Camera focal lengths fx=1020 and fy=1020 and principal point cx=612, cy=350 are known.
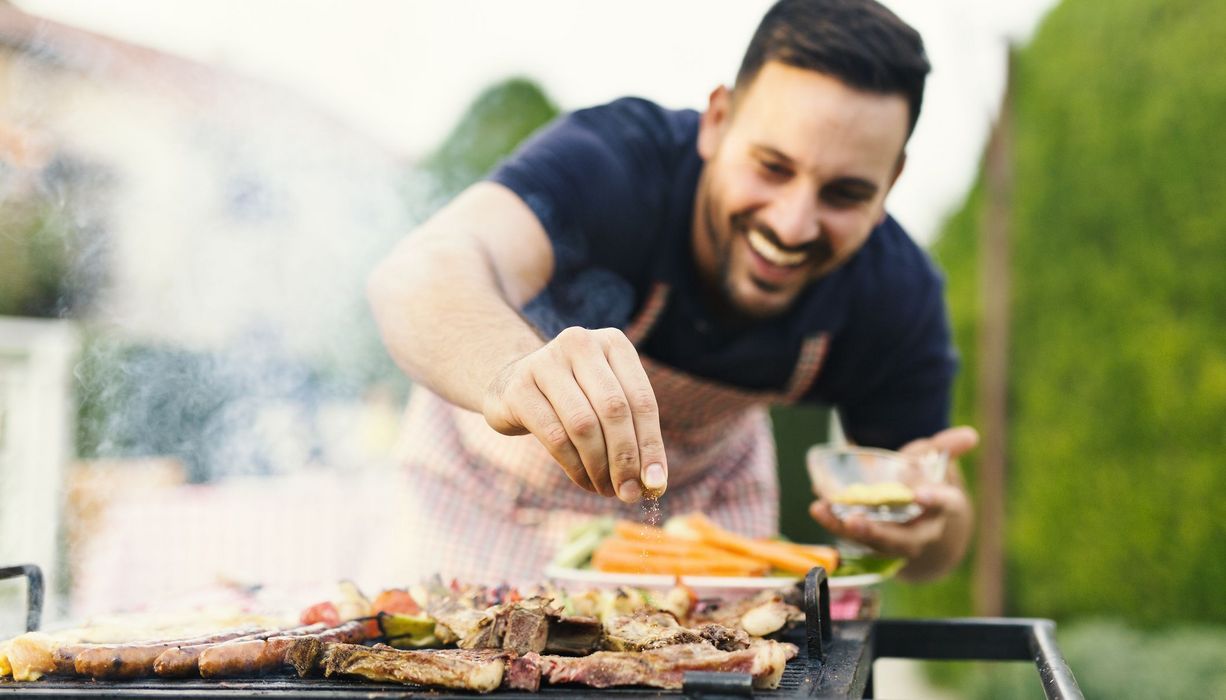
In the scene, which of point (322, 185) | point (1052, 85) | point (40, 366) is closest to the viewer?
point (40, 366)

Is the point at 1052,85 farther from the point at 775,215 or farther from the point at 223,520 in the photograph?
the point at 223,520

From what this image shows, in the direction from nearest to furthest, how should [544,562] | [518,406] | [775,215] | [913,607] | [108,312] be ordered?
[518,406]
[775,215]
[544,562]
[108,312]
[913,607]

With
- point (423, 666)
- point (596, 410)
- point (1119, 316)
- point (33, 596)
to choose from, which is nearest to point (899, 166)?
point (596, 410)

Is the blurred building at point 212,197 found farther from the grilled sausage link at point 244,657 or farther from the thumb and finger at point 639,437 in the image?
the thumb and finger at point 639,437

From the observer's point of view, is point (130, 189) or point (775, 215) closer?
point (775, 215)

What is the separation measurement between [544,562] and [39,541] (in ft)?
8.82

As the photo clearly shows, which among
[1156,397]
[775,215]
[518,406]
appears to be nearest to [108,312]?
[775,215]

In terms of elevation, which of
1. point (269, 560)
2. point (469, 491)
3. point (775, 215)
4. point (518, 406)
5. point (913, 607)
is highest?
point (775, 215)

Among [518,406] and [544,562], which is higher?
[518,406]

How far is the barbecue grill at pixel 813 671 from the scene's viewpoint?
118 cm

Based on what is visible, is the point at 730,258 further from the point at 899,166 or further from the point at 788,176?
the point at 899,166

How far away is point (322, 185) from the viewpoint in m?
5.06

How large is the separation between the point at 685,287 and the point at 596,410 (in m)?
1.39

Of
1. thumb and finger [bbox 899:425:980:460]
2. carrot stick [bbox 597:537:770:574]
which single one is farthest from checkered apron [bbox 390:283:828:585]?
carrot stick [bbox 597:537:770:574]
